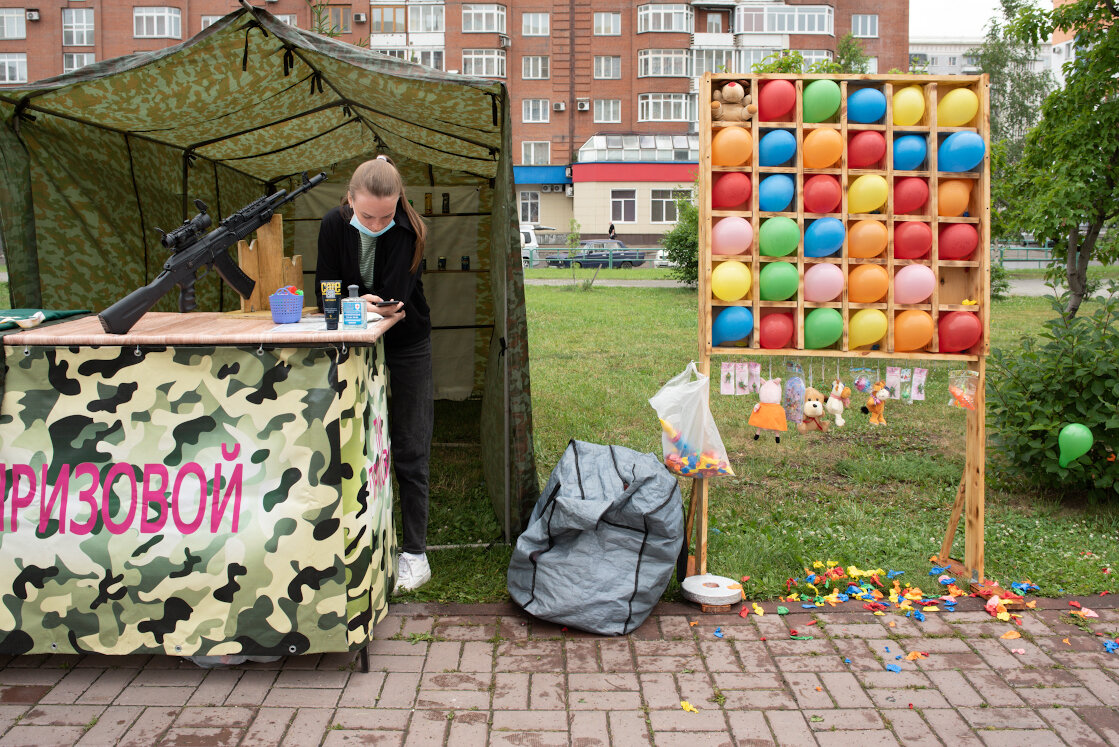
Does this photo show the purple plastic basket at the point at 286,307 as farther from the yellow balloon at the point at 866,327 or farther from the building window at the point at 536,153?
the building window at the point at 536,153

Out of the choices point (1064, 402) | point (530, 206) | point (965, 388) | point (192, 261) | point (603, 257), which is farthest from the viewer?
point (530, 206)

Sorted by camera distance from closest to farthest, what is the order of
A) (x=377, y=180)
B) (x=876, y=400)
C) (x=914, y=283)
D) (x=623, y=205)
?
(x=377, y=180), (x=914, y=283), (x=876, y=400), (x=623, y=205)

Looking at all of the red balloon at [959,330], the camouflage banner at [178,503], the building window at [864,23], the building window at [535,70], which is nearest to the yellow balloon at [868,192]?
the red balloon at [959,330]

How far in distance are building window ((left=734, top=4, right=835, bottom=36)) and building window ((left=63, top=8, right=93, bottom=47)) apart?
28.9 m

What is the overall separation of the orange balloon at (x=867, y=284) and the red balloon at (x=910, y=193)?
0.31 m

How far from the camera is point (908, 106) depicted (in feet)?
12.8

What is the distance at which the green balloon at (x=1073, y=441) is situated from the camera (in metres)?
4.46

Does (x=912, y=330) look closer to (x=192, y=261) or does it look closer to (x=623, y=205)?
(x=192, y=261)

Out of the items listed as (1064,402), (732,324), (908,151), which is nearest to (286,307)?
(732,324)

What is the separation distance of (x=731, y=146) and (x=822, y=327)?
3.00 feet

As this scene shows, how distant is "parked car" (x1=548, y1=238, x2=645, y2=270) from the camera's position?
91.6ft

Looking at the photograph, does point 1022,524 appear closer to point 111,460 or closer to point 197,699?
point 197,699

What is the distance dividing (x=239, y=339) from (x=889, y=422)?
5.77m

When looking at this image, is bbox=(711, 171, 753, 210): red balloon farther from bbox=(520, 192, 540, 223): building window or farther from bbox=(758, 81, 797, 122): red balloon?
bbox=(520, 192, 540, 223): building window
